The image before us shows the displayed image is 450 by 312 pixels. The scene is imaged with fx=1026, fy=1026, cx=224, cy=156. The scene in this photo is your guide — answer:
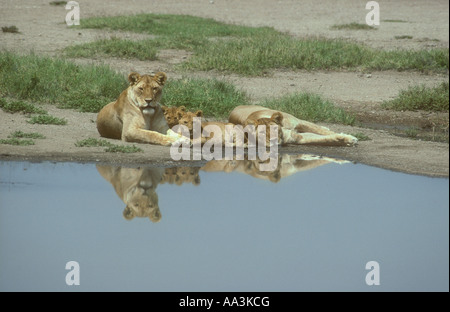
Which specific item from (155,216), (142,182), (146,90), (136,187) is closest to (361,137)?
(146,90)

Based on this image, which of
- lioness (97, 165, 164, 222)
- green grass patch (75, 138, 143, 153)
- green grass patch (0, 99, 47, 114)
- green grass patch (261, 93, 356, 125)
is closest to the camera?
lioness (97, 165, 164, 222)

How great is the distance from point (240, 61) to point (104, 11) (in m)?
9.46

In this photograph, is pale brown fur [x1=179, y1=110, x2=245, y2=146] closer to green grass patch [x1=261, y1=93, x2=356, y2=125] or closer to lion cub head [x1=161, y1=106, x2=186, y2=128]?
lion cub head [x1=161, y1=106, x2=186, y2=128]

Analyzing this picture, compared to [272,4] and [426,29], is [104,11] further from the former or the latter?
[426,29]

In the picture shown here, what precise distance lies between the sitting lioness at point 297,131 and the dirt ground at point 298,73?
11 cm

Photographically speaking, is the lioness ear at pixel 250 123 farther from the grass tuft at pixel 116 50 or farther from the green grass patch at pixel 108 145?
the grass tuft at pixel 116 50

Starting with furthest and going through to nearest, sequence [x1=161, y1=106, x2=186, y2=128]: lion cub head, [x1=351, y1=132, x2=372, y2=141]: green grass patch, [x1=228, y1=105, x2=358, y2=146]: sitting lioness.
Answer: [x1=351, y1=132, x2=372, y2=141]: green grass patch, [x1=161, y1=106, x2=186, y2=128]: lion cub head, [x1=228, y1=105, x2=358, y2=146]: sitting lioness

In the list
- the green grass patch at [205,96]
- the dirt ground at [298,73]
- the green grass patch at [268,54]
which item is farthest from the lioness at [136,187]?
the green grass patch at [268,54]

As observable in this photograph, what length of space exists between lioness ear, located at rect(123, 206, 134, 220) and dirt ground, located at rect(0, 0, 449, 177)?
1.75 m

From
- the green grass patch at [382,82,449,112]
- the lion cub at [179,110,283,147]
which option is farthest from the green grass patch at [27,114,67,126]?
the green grass patch at [382,82,449,112]

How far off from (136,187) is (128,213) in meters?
0.76

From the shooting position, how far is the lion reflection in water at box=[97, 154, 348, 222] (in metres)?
8.21

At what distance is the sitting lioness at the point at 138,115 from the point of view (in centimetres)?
1069

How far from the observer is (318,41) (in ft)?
59.9
